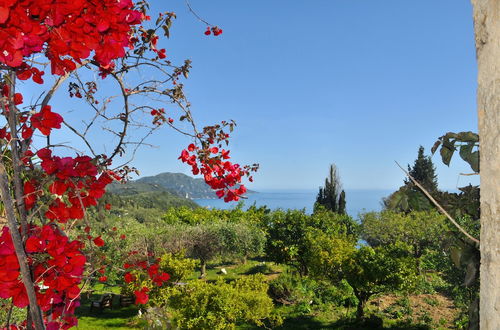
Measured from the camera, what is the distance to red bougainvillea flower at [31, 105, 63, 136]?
1.44m

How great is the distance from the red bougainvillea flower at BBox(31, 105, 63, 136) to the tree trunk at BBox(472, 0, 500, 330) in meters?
1.57

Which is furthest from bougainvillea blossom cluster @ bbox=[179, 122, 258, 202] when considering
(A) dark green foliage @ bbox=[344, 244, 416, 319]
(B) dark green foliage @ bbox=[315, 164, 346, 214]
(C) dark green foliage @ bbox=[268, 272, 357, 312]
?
(B) dark green foliage @ bbox=[315, 164, 346, 214]

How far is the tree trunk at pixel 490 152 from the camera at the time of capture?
96 centimetres

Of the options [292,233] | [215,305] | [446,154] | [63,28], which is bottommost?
[215,305]

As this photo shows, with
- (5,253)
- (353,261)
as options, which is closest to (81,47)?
(5,253)

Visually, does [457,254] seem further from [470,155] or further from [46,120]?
[46,120]

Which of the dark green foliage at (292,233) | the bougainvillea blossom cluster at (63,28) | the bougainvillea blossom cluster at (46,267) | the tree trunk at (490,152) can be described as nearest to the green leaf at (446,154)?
the tree trunk at (490,152)

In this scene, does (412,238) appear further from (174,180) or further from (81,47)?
(174,180)

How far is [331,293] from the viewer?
1070 cm

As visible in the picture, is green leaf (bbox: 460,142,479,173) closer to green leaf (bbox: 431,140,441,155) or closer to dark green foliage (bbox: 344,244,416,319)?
green leaf (bbox: 431,140,441,155)

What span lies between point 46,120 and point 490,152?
5.39 ft

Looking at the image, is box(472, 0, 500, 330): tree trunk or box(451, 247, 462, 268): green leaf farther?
box(451, 247, 462, 268): green leaf

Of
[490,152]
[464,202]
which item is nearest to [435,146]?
[464,202]

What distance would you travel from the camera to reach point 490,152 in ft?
3.25
